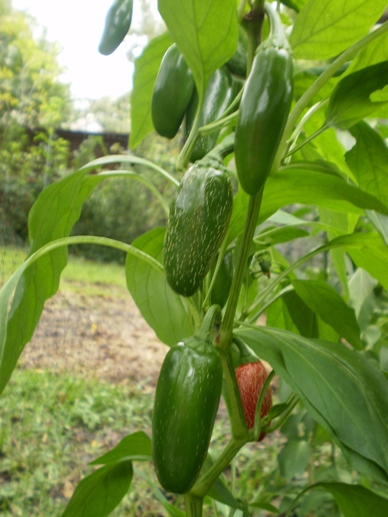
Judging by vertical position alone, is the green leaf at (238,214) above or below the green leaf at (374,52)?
below

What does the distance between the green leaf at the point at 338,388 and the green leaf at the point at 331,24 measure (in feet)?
0.72

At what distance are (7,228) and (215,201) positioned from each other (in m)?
0.82

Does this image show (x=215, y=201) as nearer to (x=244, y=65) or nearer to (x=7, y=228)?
(x=244, y=65)

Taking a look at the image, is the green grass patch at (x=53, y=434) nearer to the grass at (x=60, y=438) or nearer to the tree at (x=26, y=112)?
the grass at (x=60, y=438)

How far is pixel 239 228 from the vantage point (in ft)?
1.28

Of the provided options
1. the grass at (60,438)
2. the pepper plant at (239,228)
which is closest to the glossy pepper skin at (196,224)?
the pepper plant at (239,228)

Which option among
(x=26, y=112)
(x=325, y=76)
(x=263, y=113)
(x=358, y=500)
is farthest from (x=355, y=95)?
(x=26, y=112)

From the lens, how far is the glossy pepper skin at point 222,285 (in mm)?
403

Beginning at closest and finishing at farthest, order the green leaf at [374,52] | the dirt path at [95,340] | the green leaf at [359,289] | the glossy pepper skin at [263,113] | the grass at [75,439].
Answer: the glossy pepper skin at [263,113] < the green leaf at [374,52] < the green leaf at [359,289] < the grass at [75,439] < the dirt path at [95,340]

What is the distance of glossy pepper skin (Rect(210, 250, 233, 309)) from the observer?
0.40 meters

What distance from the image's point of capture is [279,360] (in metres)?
0.36

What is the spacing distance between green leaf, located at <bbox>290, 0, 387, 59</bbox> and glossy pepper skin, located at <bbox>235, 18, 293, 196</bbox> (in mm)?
120

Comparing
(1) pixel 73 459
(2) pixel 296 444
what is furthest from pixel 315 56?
(1) pixel 73 459

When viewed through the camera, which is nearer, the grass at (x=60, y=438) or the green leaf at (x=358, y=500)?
the green leaf at (x=358, y=500)
